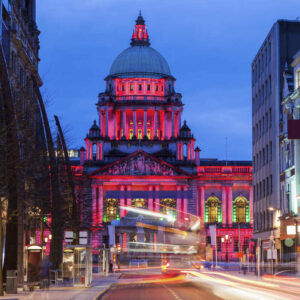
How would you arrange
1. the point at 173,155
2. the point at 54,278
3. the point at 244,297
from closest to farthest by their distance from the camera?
the point at 244,297, the point at 54,278, the point at 173,155

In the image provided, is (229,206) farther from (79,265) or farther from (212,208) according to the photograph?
(79,265)

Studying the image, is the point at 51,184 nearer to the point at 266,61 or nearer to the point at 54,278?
the point at 54,278

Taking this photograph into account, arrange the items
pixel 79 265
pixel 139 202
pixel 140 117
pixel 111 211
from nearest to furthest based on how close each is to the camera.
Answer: pixel 79 265 < pixel 111 211 < pixel 139 202 < pixel 140 117

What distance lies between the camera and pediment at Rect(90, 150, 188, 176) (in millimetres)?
172125

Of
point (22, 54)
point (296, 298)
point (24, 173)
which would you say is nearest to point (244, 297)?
point (296, 298)

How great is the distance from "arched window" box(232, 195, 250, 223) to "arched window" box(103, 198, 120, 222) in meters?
24.8

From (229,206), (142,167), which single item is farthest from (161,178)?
(229,206)

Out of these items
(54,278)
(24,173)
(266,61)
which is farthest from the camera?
(266,61)

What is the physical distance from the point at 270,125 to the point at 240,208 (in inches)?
3499

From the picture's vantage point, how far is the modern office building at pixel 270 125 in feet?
277

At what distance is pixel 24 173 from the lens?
145 feet

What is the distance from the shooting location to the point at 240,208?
17600 cm

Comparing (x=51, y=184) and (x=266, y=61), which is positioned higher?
(x=266, y=61)

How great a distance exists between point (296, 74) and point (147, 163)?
97988 mm
